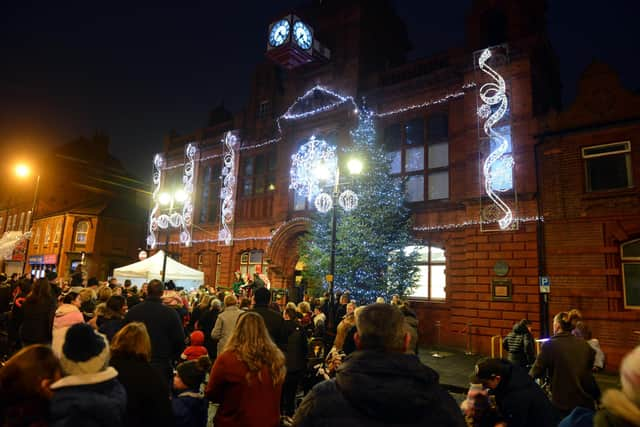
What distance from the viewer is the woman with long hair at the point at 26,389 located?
2.57 meters

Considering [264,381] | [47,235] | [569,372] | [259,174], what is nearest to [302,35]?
[259,174]

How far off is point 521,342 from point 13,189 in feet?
199

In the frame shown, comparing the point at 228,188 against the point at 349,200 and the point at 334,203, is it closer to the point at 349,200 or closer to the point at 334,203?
the point at 349,200

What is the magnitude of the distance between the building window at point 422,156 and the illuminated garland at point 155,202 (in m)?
18.2

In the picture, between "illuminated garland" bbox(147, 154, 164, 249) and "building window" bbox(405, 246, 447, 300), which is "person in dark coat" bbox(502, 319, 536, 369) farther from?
"illuminated garland" bbox(147, 154, 164, 249)

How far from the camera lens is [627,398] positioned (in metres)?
2.03

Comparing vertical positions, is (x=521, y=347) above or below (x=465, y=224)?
below

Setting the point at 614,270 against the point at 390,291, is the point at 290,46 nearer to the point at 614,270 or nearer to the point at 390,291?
the point at 390,291

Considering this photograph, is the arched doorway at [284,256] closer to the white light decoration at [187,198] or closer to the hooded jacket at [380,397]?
the white light decoration at [187,198]

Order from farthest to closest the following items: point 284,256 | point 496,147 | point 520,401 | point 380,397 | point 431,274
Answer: point 284,256 → point 431,274 → point 496,147 → point 520,401 → point 380,397

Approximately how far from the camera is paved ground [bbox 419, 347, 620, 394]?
10.5m

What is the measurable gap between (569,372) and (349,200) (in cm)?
1227

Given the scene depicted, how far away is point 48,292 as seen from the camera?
7473 millimetres

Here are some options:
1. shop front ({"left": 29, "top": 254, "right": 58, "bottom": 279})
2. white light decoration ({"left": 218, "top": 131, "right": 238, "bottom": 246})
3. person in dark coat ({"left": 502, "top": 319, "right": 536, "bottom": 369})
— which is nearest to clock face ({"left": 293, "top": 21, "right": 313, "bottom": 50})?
white light decoration ({"left": 218, "top": 131, "right": 238, "bottom": 246})
